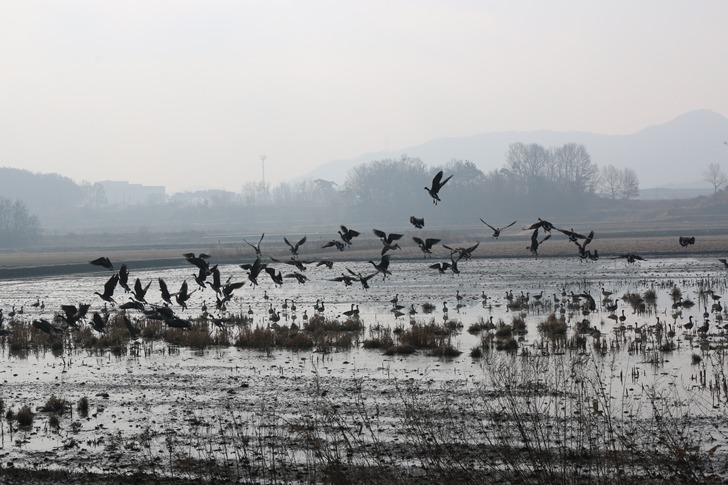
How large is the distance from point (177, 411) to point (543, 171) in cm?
17807

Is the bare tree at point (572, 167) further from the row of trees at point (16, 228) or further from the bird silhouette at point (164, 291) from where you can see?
the bird silhouette at point (164, 291)

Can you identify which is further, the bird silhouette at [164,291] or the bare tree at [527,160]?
the bare tree at [527,160]

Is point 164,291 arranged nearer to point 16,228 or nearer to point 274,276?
point 274,276

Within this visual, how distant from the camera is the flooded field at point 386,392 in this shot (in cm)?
1179

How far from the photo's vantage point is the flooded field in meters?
11.8

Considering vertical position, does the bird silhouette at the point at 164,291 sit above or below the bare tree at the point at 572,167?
below

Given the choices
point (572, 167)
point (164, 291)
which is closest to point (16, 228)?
point (572, 167)

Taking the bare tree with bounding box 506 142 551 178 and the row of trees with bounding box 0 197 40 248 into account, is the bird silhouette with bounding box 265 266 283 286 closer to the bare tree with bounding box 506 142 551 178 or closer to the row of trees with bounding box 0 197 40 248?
the row of trees with bounding box 0 197 40 248

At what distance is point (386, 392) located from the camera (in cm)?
1848

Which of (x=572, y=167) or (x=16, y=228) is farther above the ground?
(x=572, y=167)

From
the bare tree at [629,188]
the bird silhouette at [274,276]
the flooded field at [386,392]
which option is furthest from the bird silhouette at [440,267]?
the bare tree at [629,188]

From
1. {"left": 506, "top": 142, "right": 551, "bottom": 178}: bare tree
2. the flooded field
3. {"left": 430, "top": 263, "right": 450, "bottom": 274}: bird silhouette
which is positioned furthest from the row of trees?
{"left": 430, "top": 263, "right": 450, "bottom": 274}: bird silhouette

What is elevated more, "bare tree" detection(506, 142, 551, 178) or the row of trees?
"bare tree" detection(506, 142, 551, 178)

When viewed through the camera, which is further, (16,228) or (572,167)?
(572,167)
